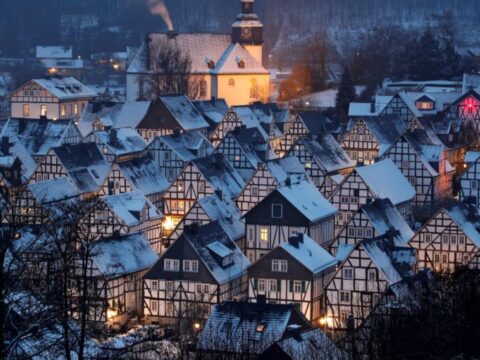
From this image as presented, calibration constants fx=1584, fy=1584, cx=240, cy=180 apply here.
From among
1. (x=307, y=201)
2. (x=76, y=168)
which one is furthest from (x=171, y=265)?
(x=76, y=168)

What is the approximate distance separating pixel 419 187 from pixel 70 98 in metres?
28.6

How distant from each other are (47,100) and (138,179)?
2731 cm

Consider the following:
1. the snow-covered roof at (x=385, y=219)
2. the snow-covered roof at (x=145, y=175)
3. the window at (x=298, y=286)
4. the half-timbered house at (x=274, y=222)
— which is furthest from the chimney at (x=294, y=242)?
the snow-covered roof at (x=145, y=175)

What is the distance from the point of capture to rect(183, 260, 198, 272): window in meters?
40.3

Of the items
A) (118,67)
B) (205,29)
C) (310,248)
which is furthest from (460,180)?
(205,29)

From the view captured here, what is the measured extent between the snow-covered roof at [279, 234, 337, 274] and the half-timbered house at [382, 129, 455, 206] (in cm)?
1328

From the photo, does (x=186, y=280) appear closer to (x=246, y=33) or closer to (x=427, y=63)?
(x=427, y=63)

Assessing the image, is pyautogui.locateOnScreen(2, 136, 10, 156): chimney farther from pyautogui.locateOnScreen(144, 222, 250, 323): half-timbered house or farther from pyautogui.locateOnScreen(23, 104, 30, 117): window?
pyautogui.locateOnScreen(23, 104, 30, 117): window

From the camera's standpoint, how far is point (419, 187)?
55594 mm

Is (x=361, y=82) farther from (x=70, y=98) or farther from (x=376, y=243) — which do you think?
(x=376, y=243)

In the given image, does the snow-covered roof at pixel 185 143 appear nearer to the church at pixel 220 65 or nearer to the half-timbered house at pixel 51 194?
the half-timbered house at pixel 51 194

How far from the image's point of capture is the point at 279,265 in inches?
A: 1588

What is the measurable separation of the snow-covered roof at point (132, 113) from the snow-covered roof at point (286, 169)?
623 inches

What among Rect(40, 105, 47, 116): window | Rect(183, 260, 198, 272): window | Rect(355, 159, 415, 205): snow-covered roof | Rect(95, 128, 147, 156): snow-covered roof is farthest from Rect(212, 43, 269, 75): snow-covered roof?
Rect(183, 260, 198, 272): window
